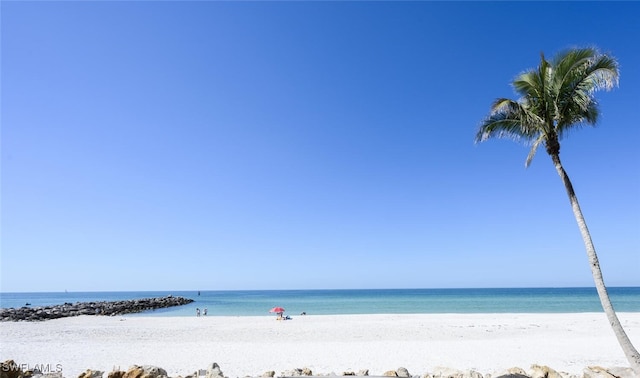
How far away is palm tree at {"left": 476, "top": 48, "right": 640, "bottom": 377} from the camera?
7.33 meters

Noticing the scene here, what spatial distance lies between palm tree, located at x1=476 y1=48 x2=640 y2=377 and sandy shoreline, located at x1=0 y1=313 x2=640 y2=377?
428 centimetres

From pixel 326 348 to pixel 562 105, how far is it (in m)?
11.1

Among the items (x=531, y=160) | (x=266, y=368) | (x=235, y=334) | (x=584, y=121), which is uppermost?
(x=584, y=121)

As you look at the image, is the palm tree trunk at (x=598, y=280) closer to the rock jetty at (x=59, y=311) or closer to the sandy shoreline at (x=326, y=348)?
the sandy shoreline at (x=326, y=348)

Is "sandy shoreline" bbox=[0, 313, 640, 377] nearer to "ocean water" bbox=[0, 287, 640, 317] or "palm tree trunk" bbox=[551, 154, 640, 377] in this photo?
A: "palm tree trunk" bbox=[551, 154, 640, 377]

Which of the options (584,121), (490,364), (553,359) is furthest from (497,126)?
(553,359)

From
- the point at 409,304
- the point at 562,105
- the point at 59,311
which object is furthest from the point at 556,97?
the point at 409,304

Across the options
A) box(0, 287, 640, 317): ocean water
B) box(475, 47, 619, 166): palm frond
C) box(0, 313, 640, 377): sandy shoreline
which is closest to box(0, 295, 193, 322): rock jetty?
box(0, 287, 640, 317): ocean water

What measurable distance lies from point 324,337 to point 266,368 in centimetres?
700

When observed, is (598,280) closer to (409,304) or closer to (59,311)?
(59,311)

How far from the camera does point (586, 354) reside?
35.8 ft

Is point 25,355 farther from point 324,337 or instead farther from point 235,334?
point 324,337

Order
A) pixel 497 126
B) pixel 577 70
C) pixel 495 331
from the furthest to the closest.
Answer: pixel 495 331 → pixel 497 126 → pixel 577 70

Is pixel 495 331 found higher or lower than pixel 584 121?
lower
